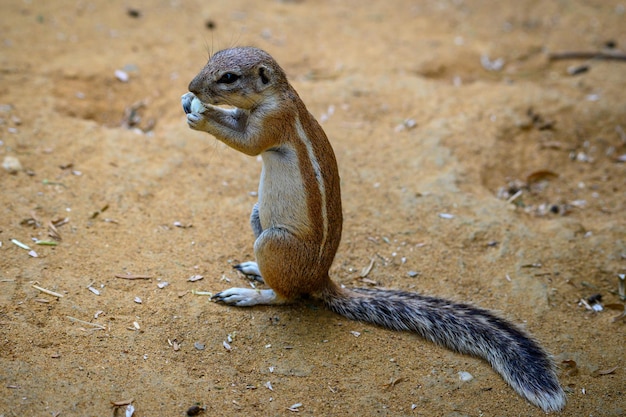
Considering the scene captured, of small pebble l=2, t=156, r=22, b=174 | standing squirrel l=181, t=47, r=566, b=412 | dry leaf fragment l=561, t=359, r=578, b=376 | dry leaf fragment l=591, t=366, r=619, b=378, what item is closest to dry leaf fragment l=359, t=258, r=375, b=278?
standing squirrel l=181, t=47, r=566, b=412

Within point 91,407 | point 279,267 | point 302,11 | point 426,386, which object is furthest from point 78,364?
point 302,11

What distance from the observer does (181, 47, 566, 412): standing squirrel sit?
400 cm

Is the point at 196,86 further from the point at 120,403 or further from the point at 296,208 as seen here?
the point at 120,403

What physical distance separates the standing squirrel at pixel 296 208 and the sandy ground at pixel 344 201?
6.6 inches

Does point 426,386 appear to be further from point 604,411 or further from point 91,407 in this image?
point 91,407

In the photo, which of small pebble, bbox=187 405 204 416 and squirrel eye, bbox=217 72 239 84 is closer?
small pebble, bbox=187 405 204 416

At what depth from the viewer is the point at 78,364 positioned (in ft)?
12.1

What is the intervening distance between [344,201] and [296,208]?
1622mm

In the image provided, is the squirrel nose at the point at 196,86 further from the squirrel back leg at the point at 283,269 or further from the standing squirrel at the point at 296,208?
the squirrel back leg at the point at 283,269

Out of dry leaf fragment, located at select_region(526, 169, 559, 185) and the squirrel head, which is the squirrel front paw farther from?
dry leaf fragment, located at select_region(526, 169, 559, 185)

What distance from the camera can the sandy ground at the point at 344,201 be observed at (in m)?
3.81

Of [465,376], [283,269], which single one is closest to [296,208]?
[283,269]

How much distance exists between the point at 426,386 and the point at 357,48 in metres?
5.45

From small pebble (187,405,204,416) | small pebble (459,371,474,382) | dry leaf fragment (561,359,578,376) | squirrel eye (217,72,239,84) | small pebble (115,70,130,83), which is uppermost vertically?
squirrel eye (217,72,239,84)
